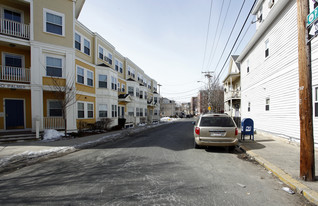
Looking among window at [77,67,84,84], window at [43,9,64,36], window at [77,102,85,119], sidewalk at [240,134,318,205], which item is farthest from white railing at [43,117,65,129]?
sidewalk at [240,134,318,205]

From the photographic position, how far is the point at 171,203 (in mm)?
3141

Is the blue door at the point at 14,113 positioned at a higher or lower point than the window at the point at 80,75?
lower

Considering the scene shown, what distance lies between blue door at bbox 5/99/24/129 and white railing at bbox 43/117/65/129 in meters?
2.09

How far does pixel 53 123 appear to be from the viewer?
1267 cm

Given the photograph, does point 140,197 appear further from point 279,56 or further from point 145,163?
point 279,56

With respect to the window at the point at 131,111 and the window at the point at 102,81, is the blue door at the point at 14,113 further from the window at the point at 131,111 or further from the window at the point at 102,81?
the window at the point at 131,111

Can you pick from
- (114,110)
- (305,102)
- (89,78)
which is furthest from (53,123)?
(305,102)

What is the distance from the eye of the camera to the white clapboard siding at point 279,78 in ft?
28.0

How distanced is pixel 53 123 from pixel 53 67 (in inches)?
167

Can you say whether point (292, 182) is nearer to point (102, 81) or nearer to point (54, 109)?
point (54, 109)

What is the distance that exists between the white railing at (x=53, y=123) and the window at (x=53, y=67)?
3309 millimetres

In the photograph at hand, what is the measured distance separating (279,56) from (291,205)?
31.4 ft

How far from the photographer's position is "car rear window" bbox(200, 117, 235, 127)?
24.0 feet

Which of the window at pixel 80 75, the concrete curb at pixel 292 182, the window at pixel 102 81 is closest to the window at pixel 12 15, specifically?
the window at pixel 80 75
